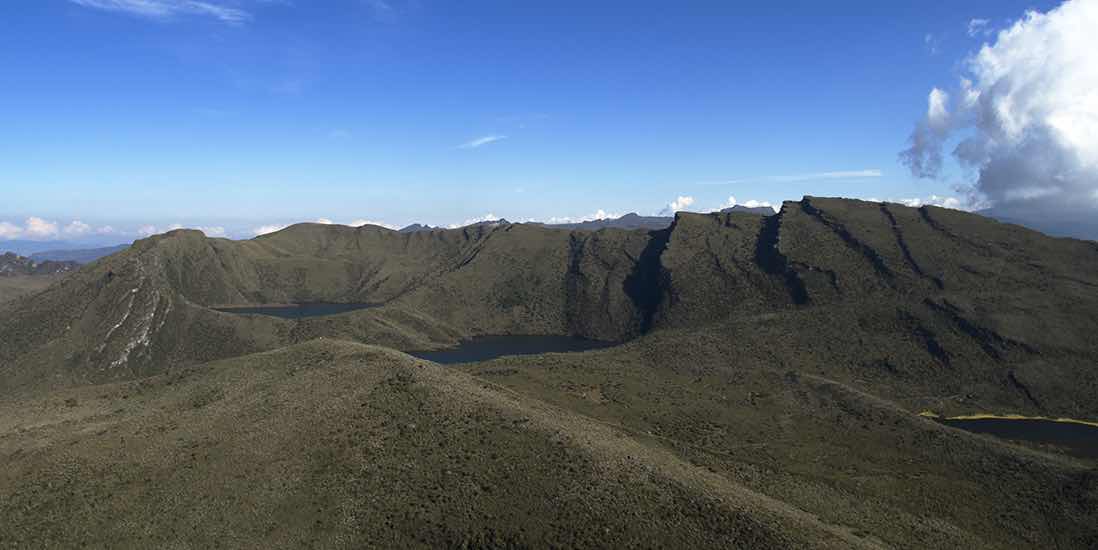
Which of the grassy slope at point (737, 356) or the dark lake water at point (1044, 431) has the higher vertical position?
the grassy slope at point (737, 356)

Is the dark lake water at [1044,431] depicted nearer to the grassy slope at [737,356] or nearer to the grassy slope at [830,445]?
the grassy slope at [737,356]

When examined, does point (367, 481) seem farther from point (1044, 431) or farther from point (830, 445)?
point (1044, 431)

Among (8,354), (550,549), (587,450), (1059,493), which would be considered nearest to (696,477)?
(587,450)

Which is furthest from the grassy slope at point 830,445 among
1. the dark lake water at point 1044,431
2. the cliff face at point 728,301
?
the cliff face at point 728,301

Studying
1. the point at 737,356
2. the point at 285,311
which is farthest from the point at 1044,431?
the point at 285,311

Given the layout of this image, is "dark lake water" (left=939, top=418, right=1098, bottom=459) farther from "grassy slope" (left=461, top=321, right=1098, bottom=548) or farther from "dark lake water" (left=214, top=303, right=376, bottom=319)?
"dark lake water" (left=214, top=303, right=376, bottom=319)

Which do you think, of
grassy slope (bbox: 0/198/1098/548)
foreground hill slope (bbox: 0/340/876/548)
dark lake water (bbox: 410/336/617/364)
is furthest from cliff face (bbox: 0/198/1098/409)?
foreground hill slope (bbox: 0/340/876/548)

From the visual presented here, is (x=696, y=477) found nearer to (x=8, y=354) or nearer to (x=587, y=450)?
(x=587, y=450)
